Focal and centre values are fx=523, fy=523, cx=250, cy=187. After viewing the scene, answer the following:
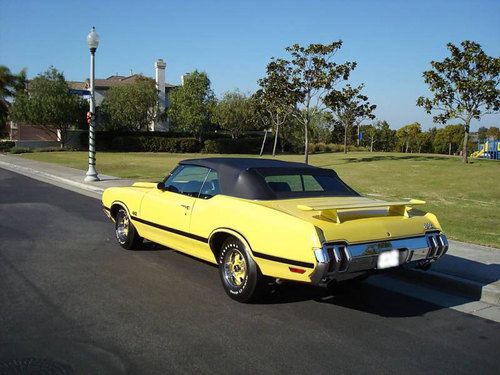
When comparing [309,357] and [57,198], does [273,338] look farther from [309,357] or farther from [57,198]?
[57,198]

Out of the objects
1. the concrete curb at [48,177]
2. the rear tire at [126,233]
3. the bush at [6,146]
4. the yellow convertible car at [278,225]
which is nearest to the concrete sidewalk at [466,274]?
the yellow convertible car at [278,225]

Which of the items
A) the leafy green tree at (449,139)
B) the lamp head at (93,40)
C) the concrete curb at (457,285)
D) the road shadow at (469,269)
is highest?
the lamp head at (93,40)

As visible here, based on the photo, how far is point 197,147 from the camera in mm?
50125

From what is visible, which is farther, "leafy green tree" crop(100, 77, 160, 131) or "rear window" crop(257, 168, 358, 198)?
"leafy green tree" crop(100, 77, 160, 131)

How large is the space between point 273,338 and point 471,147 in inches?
2551

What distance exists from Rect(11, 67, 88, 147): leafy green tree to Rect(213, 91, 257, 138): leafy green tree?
12.4m

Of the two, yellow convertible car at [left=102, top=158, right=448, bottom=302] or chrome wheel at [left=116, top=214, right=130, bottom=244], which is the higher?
yellow convertible car at [left=102, top=158, right=448, bottom=302]

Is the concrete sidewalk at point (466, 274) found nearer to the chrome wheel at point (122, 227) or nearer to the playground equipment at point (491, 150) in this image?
the chrome wheel at point (122, 227)

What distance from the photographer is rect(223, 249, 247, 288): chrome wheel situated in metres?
5.20

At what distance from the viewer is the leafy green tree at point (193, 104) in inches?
1900

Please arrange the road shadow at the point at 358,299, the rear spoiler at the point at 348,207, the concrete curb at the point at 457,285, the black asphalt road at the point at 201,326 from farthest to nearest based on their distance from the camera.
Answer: the concrete curb at the point at 457,285 < the road shadow at the point at 358,299 < the rear spoiler at the point at 348,207 < the black asphalt road at the point at 201,326

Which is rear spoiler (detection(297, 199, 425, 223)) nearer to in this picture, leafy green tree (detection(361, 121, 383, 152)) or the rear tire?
the rear tire

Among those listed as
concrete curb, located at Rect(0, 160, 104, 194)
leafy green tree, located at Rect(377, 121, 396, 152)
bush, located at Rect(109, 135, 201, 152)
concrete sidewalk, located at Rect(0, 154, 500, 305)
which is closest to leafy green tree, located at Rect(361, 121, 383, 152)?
leafy green tree, located at Rect(377, 121, 396, 152)

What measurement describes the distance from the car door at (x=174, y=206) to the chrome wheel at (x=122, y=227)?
27.5 inches
